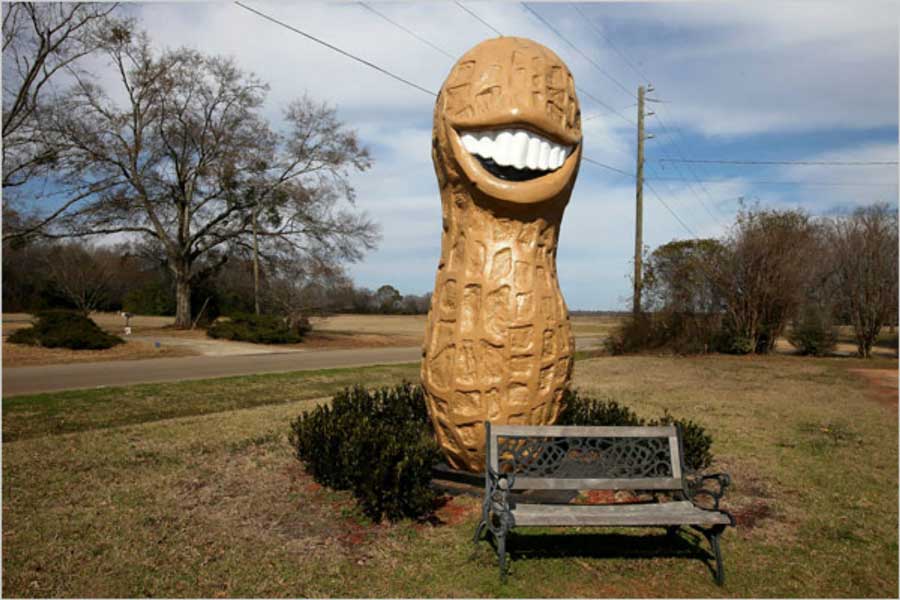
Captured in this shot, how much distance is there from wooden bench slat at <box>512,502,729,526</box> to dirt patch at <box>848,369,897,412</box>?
8574 millimetres

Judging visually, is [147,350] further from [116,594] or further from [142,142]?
[116,594]

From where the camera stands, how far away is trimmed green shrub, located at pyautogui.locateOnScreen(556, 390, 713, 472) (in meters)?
5.38

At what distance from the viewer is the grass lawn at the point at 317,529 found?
3639mm

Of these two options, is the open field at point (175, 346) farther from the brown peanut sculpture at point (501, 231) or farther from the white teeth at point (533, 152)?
the white teeth at point (533, 152)

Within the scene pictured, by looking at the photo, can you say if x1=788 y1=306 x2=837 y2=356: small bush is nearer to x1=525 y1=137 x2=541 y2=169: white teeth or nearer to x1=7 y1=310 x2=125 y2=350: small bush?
→ x1=525 y1=137 x2=541 y2=169: white teeth

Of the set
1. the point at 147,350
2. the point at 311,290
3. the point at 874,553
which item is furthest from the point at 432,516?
the point at 311,290

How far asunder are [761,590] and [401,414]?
Answer: 3.35 meters

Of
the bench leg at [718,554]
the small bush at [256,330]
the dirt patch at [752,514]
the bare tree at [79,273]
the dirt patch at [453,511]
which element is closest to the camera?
the bench leg at [718,554]

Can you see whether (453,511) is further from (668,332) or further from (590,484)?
(668,332)

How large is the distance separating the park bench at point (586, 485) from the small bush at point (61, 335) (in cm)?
1547

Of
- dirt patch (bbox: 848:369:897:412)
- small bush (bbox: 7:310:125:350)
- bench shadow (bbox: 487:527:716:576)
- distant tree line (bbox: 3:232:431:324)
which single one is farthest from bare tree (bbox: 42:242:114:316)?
dirt patch (bbox: 848:369:897:412)

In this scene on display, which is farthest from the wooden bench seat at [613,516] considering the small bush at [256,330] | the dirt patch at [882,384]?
the small bush at [256,330]

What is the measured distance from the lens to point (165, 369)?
13.7 m

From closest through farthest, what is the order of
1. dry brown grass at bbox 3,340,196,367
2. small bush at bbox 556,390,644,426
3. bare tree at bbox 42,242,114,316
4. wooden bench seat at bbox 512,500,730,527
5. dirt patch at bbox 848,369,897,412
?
1. wooden bench seat at bbox 512,500,730,527
2. small bush at bbox 556,390,644,426
3. dirt patch at bbox 848,369,897,412
4. dry brown grass at bbox 3,340,196,367
5. bare tree at bbox 42,242,114,316
